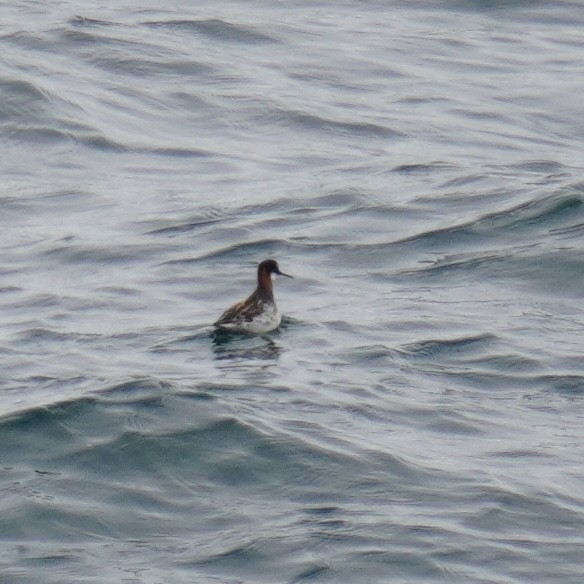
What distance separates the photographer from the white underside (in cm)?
1466

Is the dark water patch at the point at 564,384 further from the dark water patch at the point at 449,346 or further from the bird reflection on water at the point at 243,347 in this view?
the bird reflection on water at the point at 243,347

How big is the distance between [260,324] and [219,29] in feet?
40.6

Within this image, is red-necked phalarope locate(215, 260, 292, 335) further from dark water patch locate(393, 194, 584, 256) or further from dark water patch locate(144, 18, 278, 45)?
dark water patch locate(144, 18, 278, 45)

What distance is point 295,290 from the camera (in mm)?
16469

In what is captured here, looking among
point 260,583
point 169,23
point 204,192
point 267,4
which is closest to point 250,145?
point 204,192

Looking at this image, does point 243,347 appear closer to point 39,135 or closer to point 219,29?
point 39,135

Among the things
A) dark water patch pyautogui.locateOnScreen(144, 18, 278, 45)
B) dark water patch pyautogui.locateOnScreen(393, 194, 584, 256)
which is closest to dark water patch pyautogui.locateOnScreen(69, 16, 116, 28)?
dark water patch pyautogui.locateOnScreen(144, 18, 278, 45)

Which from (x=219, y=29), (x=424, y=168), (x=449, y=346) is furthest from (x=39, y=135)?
(x=449, y=346)

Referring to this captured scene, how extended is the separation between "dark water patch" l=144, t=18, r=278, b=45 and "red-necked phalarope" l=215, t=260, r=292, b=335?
11413 mm

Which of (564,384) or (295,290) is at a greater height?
(564,384)

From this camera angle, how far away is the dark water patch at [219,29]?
26062 mm

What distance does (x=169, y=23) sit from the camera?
26.5 meters

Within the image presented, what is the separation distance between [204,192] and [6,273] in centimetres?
362

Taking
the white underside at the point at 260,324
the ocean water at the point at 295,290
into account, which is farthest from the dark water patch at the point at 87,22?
the white underside at the point at 260,324
